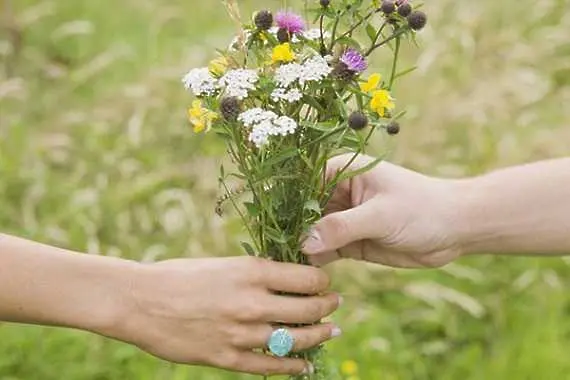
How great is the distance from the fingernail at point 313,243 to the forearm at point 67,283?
24 centimetres

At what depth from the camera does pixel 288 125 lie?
1294mm

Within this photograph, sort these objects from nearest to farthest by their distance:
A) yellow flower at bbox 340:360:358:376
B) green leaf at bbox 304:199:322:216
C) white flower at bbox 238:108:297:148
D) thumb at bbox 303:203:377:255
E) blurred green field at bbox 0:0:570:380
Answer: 1. white flower at bbox 238:108:297:148
2. green leaf at bbox 304:199:322:216
3. thumb at bbox 303:203:377:255
4. yellow flower at bbox 340:360:358:376
5. blurred green field at bbox 0:0:570:380

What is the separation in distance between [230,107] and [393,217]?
0.45 metres

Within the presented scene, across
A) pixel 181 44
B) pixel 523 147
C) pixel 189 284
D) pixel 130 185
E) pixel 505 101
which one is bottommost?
pixel 189 284

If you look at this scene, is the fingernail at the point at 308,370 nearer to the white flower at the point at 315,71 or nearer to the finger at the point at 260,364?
the finger at the point at 260,364

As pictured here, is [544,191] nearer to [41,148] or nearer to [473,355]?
[473,355]

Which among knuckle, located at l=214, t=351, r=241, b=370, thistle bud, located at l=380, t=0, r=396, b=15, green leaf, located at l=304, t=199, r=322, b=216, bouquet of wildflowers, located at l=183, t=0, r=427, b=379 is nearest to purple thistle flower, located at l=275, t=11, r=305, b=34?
bouquet of wildflowers, located at l=183, t=0, r=427, b=379

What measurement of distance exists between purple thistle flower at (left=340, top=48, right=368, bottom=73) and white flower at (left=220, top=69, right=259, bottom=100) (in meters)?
0.11

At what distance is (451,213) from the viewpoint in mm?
1770

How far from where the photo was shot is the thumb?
1.50 metres

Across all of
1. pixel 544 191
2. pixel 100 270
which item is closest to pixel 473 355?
pixel 544 191

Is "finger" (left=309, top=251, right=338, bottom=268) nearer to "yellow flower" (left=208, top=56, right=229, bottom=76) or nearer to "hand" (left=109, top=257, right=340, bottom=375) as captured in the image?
"hand" (left=109, top=257, right=340, bottom=375)

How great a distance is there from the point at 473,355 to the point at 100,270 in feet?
4.06

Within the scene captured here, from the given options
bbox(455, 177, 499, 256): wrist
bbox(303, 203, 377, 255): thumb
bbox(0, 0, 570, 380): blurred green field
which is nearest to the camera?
bbox(303, 203, 377, 255): thumb
